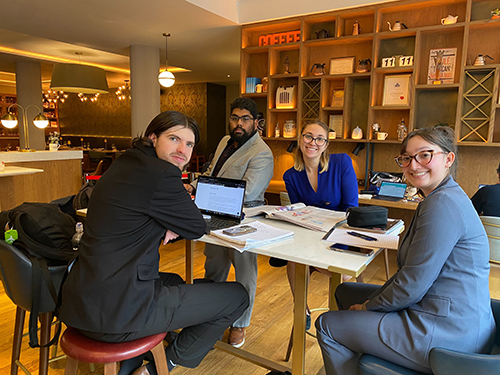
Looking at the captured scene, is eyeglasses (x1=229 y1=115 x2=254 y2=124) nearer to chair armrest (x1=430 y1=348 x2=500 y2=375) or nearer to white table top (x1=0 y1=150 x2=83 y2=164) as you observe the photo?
chair armrest (x1=430 y1=348 x2=500 y2=375)

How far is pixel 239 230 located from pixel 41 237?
2.94ft

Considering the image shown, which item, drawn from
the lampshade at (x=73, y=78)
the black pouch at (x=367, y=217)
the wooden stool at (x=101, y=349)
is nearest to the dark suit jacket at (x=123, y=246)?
the wooden stool at (x=101, y=349)

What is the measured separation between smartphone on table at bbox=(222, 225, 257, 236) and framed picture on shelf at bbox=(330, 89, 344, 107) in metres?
3.26

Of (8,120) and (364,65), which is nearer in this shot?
(364,65)

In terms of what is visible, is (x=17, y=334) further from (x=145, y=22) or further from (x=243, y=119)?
(x=145, y=22)

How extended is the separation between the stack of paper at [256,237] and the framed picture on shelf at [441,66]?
321cm

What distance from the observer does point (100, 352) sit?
127cm

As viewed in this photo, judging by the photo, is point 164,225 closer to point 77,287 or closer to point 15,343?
point 77,287

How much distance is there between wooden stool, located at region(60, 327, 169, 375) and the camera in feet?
4.15

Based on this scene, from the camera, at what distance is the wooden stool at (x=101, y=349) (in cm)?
126

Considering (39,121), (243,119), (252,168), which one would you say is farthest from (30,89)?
(252,168)

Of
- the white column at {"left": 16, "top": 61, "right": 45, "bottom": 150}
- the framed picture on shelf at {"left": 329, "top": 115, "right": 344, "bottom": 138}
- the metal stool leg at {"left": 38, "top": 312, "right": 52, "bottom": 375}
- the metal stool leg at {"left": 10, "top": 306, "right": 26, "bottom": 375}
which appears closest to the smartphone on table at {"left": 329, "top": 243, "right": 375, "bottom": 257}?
the metal stool leg at {"left": 38, "top": 312, "right": 52, "bottom": 375}

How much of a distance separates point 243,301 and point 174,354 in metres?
0.38

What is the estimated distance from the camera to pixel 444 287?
3.96ft
